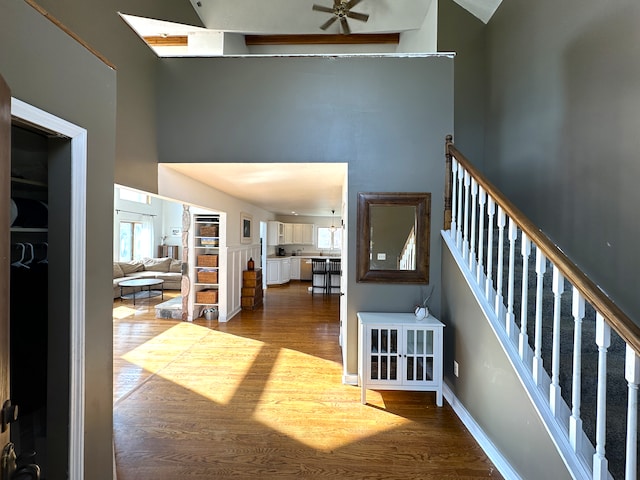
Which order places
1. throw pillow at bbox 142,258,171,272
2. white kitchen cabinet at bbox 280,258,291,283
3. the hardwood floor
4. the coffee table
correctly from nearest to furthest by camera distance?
1. the hardwood floor
2. the coffee table
3. throw pillow at bbox 142,258,171,272
4. white kitchen cabinet at bbox 280,258,291,283

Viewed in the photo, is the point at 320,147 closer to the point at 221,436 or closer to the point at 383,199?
the point at 383,199

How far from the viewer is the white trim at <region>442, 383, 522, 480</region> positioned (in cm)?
178

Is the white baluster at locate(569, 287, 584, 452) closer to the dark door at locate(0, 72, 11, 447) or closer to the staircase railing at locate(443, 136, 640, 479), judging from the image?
the staircase railing at locate(443, 136, 640, 479)

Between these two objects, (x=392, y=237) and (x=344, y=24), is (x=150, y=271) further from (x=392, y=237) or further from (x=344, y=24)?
(x=392, y=237)

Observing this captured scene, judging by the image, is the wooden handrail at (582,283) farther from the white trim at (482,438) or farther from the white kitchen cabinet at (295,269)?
the white kitchen cabinet at (295,269)

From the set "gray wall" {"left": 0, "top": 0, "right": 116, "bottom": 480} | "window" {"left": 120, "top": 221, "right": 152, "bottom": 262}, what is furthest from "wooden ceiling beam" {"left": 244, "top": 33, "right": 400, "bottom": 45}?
"window" {"left": 120, "top": 221, "right": 152, "bottom": 262}

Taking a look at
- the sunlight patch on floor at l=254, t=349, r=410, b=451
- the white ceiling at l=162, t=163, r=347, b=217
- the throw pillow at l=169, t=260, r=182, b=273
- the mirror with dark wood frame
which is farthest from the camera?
the throw pillow at l=169, t=260, r=182, b=273

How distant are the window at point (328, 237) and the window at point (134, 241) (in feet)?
18.6

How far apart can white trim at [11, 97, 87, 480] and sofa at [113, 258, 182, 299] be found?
6391 mm

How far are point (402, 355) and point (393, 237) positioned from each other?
1081mm

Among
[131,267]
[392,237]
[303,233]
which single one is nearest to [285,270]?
[303,233]

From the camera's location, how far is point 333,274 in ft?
25.3

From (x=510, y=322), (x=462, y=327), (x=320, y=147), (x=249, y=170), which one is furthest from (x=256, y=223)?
(x=510, y=322)

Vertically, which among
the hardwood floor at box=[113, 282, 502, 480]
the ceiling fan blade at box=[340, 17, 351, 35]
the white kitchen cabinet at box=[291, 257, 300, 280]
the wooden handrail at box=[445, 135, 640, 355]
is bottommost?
the hardwood floor at box=[113, 282, 502, 480]
